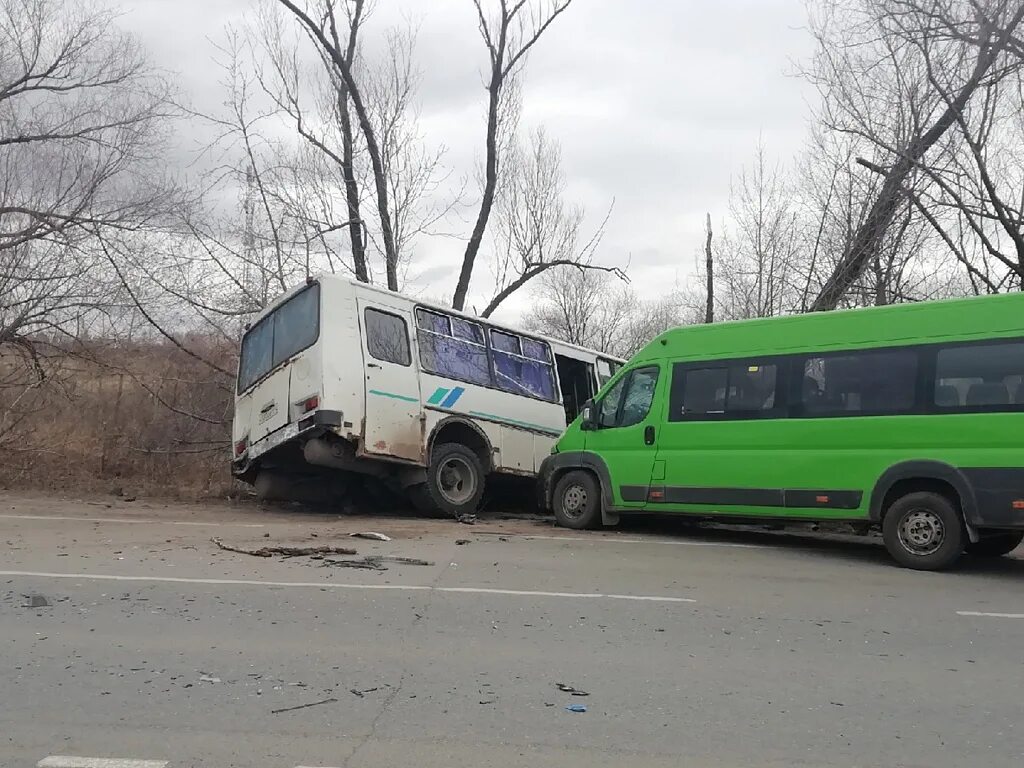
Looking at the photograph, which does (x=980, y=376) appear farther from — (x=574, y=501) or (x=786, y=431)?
(x=574, y=501)

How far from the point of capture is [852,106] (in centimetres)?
1745

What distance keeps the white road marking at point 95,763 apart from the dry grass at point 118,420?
11965 mm

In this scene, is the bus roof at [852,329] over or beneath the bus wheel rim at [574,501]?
over

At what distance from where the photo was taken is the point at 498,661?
5.29 metres

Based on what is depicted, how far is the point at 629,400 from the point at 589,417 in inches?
26.2

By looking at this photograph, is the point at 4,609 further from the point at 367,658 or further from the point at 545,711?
the point at 545,711

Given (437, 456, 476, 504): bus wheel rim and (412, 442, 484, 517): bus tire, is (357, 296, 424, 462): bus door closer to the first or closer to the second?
(412, 442, 484, 517): bus tire

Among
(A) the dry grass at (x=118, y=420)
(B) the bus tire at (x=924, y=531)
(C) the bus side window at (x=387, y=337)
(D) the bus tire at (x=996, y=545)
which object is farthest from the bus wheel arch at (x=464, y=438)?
(D) the bus tire at (x=996, y=545)

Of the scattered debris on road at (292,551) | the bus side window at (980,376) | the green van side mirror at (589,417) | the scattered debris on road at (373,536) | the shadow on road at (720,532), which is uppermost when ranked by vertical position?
the bus side window at (980,376)

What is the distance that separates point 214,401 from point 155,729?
615 inches

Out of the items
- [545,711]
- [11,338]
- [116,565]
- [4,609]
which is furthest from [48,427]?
[545,711]

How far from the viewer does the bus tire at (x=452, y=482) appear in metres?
12.5

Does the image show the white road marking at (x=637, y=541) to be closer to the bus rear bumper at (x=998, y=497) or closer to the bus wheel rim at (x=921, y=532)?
the bus wheel rim at (x=921, y=532)

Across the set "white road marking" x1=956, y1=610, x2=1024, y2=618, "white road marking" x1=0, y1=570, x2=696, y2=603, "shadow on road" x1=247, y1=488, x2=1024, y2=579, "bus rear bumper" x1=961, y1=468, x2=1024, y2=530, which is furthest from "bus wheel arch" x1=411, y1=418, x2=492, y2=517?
"white road marking" x1=956, y1=610, x2=1024, y2=618
